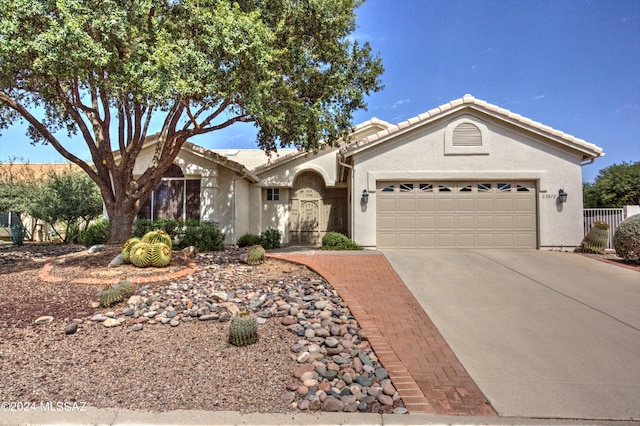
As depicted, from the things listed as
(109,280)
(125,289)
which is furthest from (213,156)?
(125,289)

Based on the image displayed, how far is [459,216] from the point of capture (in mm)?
12164

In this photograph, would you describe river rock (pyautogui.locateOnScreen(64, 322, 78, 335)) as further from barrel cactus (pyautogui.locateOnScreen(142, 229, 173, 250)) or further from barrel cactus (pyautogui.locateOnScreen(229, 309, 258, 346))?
barrel cactus (pyautogui.locateOnScreen(142, 229, 173, 250))

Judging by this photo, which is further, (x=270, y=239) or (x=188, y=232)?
(x=270, y=239)

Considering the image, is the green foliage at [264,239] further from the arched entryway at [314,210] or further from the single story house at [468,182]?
the single story house at [468,182]

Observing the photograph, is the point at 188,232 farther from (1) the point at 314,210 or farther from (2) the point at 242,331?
(2) the point at 242,331

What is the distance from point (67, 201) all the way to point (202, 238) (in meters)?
6.71

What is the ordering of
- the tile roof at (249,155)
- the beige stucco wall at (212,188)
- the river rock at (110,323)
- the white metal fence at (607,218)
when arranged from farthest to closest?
the tile roof at (249,155) < the beige stucco wall at (212,188) < the white metal fence at (607,218) < the river rock at (110,323)

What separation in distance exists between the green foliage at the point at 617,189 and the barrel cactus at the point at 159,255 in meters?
18.1

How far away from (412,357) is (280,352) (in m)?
1.61

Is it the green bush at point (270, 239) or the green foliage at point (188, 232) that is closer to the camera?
the green foliage at point (188, 232)

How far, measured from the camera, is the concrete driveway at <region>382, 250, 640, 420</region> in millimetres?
3604

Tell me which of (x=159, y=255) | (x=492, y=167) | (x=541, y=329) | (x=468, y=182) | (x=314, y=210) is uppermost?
(x=492, y=167)

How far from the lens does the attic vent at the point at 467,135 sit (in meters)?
12.2

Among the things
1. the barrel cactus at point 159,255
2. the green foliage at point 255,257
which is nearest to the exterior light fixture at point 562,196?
the green foliage at point 255,257
